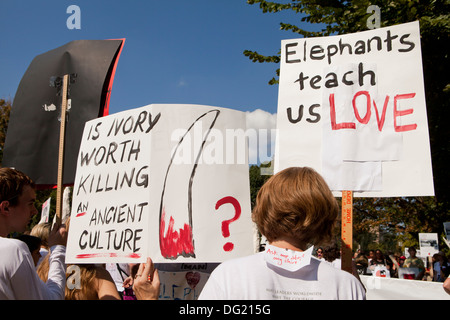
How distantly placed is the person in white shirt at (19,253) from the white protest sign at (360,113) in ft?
5.19

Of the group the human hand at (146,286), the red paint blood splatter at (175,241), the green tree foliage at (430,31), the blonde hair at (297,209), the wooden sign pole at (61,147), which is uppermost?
the green tree foliage at (430,31)

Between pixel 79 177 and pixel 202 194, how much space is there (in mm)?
1027

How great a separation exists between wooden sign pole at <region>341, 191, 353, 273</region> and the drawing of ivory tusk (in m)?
0.91

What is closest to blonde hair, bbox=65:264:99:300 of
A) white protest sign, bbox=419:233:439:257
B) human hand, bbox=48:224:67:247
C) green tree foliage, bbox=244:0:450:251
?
human hand, bbox=48:224:67:247

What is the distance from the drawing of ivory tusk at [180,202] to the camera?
8.52 ft

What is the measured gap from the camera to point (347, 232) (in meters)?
2.62

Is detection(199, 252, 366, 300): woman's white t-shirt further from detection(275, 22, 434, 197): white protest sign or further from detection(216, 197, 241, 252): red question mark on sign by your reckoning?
detection(275, 22, 434, 197): white protest sign

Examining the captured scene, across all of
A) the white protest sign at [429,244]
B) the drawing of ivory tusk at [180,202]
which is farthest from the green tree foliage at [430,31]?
the drawing of ivory tusk at [180,202]

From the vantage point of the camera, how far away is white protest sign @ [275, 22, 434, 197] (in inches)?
109

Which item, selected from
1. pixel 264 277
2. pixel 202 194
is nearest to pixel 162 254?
pixel 202 194

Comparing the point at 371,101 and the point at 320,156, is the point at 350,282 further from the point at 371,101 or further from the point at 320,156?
the point at 371,101

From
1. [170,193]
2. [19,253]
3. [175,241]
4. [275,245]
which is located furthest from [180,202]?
[275,245]

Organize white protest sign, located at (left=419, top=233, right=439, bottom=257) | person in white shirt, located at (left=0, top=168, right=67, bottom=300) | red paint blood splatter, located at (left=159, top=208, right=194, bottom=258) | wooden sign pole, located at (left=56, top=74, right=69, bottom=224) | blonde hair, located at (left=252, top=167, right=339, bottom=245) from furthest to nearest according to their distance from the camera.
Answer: white protest sign, located at (left=419, top=233, right=439, bottom=257) → wooden sign pole, located at (left=56, top=74, right=69, bottom=224) → red paint blood splatter, located at (left=159, top=208, right=194, bottom=258) → person in white shirt, located at (left=0, top=168, right=67, bottom=300) → blonde hair, located at (left=252, top=167, right=339, bottom=245)

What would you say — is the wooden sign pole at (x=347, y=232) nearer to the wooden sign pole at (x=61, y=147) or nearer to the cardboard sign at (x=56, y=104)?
the wooden sign pole at (x=61, y=147)
